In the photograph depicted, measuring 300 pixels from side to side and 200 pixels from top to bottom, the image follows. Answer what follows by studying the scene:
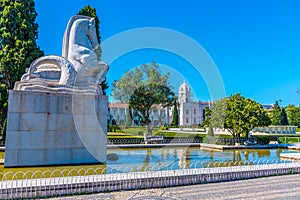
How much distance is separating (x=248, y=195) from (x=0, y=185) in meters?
4.96

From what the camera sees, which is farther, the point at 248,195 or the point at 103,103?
the point at 103,103

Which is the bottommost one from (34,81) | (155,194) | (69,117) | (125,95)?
(155,194)

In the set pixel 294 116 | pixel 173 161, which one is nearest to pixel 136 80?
pixel 173 161

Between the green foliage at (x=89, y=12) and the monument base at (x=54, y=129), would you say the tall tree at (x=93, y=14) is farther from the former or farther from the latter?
the monument base at (x=54, y=129)

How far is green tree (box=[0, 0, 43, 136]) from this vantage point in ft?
52.6

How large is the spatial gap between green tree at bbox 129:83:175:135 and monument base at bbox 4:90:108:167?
14.2 meters

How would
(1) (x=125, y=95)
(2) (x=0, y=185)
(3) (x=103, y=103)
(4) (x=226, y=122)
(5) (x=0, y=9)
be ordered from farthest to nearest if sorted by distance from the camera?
(1) (x=125, y=95), (4) (x=226, y=122), (5) (x=0, y=9), (3) (x=103, y=103), (2) (x=0, y=185)

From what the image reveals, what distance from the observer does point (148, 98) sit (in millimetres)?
23359

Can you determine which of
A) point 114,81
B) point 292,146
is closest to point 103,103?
point 292,146

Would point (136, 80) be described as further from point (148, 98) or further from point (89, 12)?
point (89, 12)

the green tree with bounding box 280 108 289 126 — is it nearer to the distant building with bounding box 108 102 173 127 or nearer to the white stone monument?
the distant building with bounding box 108 102 173 127

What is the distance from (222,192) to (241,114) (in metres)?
14.8

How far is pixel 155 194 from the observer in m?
5.31

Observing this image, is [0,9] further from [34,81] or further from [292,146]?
[292,146]
